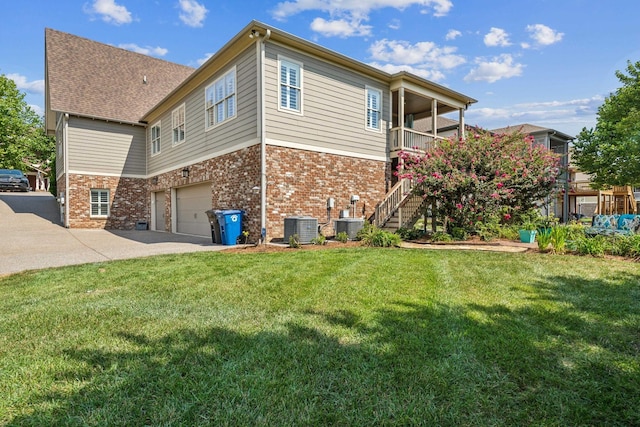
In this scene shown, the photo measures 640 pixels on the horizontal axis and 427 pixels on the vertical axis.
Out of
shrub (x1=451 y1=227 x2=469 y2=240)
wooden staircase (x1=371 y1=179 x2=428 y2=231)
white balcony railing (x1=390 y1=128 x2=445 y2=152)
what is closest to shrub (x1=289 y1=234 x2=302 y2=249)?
wooden staircase (x1=371 y1=179 x2=428 y2=231)

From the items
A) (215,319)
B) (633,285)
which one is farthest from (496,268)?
(215,319)

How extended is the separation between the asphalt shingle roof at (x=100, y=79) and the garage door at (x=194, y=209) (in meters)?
6.18

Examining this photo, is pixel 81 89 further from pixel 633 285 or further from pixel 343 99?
pixel 633 285

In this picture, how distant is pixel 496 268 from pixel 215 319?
469 cm

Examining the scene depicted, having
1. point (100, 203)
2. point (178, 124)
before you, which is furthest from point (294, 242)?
point (100, 203)

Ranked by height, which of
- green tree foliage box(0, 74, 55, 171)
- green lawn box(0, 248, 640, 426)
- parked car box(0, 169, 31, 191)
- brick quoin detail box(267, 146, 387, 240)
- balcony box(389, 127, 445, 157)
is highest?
green tree foliage box(0, 74, 55, 171)

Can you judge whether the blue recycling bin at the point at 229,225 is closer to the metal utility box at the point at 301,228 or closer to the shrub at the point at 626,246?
the metal utility box at the point at 301,228

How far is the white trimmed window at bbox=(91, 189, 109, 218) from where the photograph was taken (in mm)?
17094

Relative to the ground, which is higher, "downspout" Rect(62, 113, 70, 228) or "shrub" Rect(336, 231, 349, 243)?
"downspout" Rect(62, 113, 70, 228)

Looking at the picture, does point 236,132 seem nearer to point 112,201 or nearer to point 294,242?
point 294,242

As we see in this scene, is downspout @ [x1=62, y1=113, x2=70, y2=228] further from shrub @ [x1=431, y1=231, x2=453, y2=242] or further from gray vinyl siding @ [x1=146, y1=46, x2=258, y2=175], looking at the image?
shrub @ [x1=431, y1=231, x2=453, y2=242]

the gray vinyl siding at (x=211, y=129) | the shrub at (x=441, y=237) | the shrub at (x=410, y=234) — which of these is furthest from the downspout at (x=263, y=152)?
the shrub at (x=441, y=237)

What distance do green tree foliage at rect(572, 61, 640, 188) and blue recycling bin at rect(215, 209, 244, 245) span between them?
20.7 metres

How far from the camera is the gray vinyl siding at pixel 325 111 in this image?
9.90 metres
